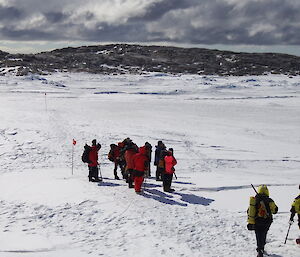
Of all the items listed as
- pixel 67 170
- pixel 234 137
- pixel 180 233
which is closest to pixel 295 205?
pixel 180 233

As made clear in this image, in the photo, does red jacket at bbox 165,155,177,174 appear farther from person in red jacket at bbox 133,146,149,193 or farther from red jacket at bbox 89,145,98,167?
red jacket at bbox 89,145,98,167

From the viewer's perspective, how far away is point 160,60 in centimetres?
11788

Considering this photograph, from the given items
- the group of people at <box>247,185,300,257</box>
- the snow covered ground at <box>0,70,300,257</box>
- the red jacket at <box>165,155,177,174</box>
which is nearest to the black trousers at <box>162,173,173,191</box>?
the red jacket at <box>165,155,177,174</box>

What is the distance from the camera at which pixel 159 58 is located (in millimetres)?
121875

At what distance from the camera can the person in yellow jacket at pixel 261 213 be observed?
650cm

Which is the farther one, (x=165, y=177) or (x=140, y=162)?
(x=165, y=177)

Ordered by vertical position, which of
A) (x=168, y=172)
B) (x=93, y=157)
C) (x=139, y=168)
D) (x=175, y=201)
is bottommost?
(x=175, y=201)

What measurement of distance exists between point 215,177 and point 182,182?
4.14 feet

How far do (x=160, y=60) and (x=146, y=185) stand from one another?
4298 inches

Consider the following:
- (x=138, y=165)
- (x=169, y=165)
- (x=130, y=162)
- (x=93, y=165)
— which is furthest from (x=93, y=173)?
(x=169, y=165)

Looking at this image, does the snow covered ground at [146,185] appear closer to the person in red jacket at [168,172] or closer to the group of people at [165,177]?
the person in red jacket at [168,172]

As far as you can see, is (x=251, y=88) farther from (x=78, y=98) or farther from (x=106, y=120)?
(x=106, y=120)

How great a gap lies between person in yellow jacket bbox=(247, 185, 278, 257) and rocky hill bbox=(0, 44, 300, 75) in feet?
252

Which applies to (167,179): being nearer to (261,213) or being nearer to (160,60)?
(261,213)
